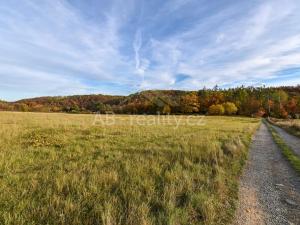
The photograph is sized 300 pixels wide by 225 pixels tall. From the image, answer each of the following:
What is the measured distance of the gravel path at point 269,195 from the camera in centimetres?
457

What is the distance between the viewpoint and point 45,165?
7836 mm

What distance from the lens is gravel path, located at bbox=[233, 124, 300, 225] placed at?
457cm

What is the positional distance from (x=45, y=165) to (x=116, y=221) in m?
4.97

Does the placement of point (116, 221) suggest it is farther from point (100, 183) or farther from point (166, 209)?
point (100, 183)

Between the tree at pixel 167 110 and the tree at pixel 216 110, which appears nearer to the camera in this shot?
the tree at pixel 216 110

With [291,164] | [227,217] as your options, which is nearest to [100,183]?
[227,217]

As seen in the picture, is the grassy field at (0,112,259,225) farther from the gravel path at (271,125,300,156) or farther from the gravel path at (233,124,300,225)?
the gravel path at (271,125,300,156)

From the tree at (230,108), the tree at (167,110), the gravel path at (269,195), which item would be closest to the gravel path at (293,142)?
the gravel path at (269,195)

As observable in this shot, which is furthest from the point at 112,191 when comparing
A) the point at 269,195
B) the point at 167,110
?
the point at 167,110

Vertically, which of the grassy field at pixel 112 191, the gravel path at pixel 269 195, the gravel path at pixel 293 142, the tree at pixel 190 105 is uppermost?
the tree at pixel 190 105

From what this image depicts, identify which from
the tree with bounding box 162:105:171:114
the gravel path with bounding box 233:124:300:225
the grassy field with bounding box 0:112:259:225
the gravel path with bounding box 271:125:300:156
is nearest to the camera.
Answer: the grassy field with bounding box 0:112:259:225

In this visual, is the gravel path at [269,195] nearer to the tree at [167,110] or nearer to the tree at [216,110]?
the tree at [216,110]

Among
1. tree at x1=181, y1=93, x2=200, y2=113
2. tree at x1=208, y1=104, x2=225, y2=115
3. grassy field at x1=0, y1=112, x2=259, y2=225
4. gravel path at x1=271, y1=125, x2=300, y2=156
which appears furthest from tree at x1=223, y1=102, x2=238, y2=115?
grassy field at x1=0, y1=112, x2=259, y2=225

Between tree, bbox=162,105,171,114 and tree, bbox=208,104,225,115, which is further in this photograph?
tree, bbox=162,105,171,114
